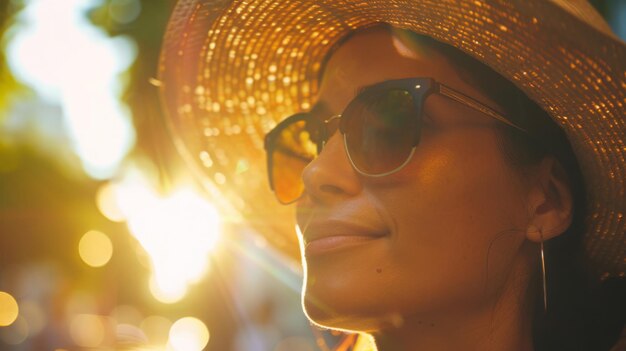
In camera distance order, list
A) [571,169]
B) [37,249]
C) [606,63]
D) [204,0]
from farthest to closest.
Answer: [37,249], [204,0], [571,169], [606,63]

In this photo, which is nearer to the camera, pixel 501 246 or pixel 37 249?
pixel 501 246

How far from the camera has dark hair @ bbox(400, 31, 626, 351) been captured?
2463 mm

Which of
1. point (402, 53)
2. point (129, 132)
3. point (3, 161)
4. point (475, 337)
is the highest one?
point (402, 53)

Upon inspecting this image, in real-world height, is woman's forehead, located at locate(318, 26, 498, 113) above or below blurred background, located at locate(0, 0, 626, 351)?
above

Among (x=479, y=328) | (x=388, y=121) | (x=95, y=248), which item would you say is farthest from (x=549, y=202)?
(x=95, y=248)

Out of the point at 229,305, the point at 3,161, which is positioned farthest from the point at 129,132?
the point at 3,161

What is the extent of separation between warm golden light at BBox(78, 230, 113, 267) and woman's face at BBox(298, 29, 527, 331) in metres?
10.0

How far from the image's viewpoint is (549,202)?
2500 mm

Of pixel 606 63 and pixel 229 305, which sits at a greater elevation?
pixel 606 63

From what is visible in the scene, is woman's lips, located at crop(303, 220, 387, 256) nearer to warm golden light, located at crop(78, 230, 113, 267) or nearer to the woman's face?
the woman's face

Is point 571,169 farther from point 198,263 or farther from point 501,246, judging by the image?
point 198,263

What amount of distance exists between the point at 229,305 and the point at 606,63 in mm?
6519

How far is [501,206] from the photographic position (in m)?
2.38

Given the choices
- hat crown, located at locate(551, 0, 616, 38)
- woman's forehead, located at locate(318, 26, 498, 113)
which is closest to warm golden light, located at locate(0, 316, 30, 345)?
woman's forehead, located at locate(318, 26, 498, 113)
